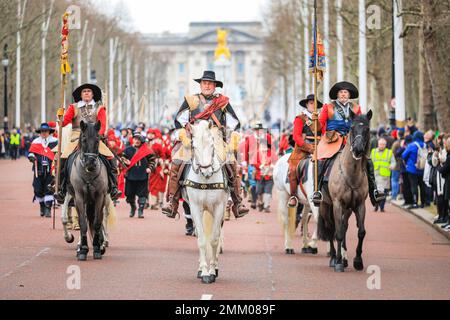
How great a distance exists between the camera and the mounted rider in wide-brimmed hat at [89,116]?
18.4 meters

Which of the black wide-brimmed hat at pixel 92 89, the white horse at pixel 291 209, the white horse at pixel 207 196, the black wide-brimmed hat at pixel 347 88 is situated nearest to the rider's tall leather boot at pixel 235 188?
the white horse at pixel 207 196

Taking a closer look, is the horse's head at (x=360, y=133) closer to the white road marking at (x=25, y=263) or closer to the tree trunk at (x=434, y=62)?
the white road marking at (x=25, y=263)

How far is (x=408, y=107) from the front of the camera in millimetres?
67125

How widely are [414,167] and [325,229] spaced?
13101 millimetres

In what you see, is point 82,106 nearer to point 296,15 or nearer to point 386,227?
point 386,227

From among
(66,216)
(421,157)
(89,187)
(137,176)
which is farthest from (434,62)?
(89,187)

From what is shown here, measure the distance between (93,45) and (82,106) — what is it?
8629cm

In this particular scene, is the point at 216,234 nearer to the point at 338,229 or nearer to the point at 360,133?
the point at 338,229

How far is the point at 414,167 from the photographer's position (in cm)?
3047

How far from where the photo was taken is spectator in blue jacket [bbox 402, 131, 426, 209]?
3030 cm

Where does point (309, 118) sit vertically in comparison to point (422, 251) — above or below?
above
